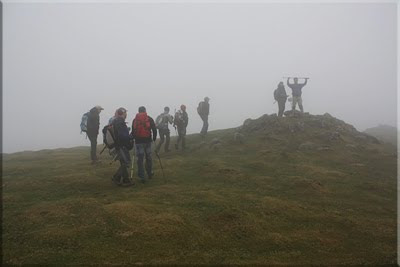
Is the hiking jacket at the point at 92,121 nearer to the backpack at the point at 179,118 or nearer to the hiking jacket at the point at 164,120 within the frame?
the hiking jacket at the point at 164,120

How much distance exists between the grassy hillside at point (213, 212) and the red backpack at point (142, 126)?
10.3ft

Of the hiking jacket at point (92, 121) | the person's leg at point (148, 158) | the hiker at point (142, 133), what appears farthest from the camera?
the hiking jacket at point (92, 121)

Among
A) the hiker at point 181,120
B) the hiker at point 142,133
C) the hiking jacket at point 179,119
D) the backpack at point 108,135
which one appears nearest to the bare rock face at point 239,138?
the hiker at point 181,120

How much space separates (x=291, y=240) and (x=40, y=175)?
18.5 meters

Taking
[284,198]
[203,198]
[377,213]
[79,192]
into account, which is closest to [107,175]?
[79,192]

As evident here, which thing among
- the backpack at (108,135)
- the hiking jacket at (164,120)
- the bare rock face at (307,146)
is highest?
the hiking jacket at (164,120)

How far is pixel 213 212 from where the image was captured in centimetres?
1571

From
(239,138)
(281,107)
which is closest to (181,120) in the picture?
(239,138)

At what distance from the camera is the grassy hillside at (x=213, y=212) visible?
39.5ft

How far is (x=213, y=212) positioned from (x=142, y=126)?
749cm

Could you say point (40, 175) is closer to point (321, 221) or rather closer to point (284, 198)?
point (284, 198)

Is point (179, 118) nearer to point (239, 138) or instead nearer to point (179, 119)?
point (179, 119)

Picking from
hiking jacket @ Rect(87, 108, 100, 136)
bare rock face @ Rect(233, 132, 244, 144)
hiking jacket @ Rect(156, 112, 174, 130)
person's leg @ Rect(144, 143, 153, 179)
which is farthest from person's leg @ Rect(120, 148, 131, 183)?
bare rock face @ Rect(233, 132, 244, 144)

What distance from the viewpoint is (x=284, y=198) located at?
18453mm
